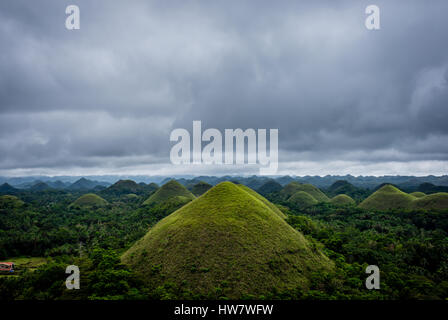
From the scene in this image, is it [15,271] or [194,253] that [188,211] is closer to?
[194,253]

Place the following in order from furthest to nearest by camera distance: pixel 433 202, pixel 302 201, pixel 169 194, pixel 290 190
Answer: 1. pixel 290 190
2. pixel 302 201
3. pixel 169 194
4. pixel 433 202

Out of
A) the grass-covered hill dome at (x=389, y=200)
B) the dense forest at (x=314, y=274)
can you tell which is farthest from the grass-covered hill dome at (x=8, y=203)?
the grass-covered hill dome at (x=389, y=200)

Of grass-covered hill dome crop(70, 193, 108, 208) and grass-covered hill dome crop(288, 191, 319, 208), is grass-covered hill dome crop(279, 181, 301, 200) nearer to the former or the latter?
grass-covered hill dome crop(288, 191, 319, 208)

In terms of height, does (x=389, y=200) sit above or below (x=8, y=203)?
above

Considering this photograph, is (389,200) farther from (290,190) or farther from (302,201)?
(290,190)

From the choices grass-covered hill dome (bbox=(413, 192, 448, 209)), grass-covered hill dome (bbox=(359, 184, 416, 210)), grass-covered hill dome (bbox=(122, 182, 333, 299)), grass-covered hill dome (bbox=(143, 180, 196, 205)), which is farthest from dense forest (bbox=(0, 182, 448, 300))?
grass-covered hill dome (bbox=(143, 180, 196, 205))

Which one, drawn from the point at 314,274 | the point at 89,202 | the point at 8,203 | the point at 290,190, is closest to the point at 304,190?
the point at 290,190
